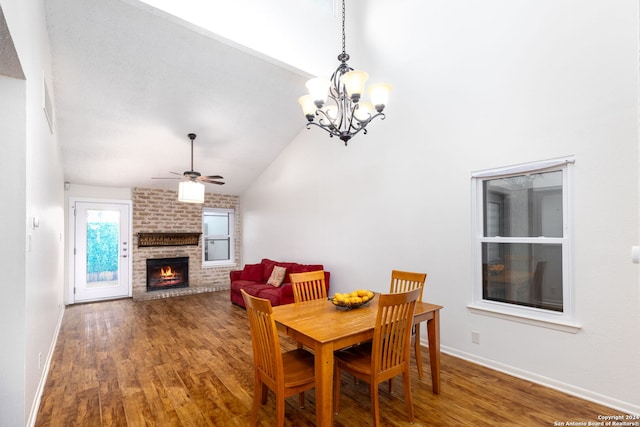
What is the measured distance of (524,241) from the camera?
10.3 ft

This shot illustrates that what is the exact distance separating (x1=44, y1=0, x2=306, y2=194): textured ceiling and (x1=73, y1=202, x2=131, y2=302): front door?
60 cm

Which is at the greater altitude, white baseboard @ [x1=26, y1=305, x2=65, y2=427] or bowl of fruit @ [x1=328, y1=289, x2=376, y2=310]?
bowl of fruit @ [x1=328, y1=289, x2=376, y2=310]

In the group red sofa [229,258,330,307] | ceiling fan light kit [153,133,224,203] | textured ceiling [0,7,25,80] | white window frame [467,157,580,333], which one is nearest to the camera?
textured ceiling [0,7,25,80]

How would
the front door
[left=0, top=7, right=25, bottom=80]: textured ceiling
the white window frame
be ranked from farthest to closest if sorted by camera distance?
1. the front door
2. the white window frame
3. [left=0, top=7, right=25, bottom=80]: textured ceiling

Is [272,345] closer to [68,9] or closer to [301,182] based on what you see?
[68,9]

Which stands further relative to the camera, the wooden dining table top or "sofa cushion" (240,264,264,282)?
"sofa cushion" (240,264,264,282)

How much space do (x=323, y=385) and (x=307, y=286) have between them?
4.61 ft

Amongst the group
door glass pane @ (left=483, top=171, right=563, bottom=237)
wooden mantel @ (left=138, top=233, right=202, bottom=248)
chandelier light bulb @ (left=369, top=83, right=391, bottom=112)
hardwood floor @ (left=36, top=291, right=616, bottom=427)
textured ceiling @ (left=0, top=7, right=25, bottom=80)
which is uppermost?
chandelier light bulb @ (left=369, top=83, right=391, bottom=112)

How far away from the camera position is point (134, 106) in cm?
453

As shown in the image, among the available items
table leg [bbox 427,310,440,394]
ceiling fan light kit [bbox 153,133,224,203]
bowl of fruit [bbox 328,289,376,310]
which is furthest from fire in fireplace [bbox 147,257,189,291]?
table leg [bbox 427,310,440,394]

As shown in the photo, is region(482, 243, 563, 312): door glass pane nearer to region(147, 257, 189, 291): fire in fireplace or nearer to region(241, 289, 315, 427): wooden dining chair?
region(241, 289, 315, 427): wooden dining chair

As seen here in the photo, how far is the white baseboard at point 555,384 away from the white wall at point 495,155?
1cm

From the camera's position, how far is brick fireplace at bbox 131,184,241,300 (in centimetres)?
689

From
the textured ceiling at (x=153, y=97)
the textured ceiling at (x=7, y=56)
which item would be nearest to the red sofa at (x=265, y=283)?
the textured ceiling at (x=153, y=97)
